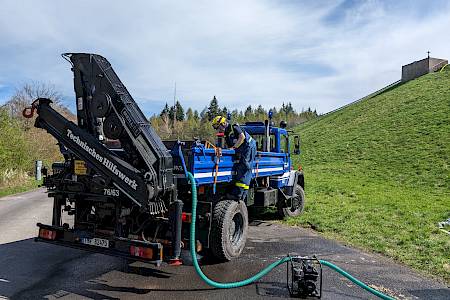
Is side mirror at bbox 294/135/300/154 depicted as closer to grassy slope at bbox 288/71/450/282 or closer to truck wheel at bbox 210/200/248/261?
grassy slope at bbox 288/71/450/282

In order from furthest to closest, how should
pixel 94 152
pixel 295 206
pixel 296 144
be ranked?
pixel 295 206
pixel 296 144
pixel 94 152

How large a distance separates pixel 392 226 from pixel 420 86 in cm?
4302

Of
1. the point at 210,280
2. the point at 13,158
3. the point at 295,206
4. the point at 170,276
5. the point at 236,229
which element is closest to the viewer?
the point at 210,280

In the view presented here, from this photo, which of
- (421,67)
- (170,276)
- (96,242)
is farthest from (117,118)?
(421,67)

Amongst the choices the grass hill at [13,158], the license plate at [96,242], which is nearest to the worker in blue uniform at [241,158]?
the license plate at [96,242]

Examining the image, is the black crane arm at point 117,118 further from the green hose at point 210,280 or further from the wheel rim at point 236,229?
the wheel rim at point 236,229

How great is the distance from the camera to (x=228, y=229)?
651cm

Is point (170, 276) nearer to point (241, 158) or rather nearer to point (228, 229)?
point (228, 229)

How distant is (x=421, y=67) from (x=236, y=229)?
58.0 meters

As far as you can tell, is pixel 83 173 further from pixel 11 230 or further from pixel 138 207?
pixel 11 230

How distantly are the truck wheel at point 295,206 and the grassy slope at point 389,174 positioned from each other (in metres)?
0.26

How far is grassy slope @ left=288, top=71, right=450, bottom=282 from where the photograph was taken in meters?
8.81

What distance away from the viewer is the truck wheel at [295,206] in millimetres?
11008

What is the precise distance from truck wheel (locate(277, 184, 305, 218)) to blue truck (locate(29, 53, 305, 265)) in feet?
14.9
